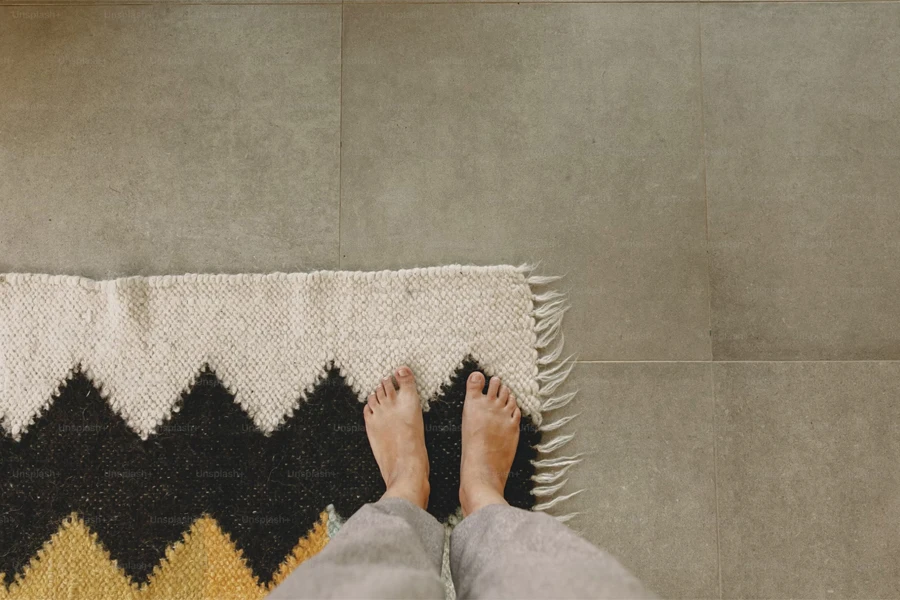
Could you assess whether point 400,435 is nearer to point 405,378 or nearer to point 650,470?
point 405,378

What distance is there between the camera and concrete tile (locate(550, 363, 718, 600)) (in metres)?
0.86

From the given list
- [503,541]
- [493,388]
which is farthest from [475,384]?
[503,541]

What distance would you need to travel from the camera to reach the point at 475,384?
863 mm

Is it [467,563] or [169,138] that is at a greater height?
[169,138]

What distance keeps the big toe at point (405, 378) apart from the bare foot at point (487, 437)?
0.09 metres


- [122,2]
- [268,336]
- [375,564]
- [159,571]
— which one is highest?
[122,2]

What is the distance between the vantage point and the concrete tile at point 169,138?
0.89 meters

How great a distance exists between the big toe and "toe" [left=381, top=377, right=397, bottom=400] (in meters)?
0.01

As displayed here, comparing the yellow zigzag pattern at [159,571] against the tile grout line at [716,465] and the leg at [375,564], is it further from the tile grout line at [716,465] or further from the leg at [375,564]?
the tile grout line at [716,465]

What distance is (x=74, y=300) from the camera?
87cm

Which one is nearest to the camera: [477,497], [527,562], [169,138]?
[527,562]

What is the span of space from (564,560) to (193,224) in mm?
713

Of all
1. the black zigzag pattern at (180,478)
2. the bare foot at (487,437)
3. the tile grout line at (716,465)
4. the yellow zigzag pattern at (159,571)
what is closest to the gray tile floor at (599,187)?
the tile grout line at (716,465)

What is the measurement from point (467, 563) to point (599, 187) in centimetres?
58
